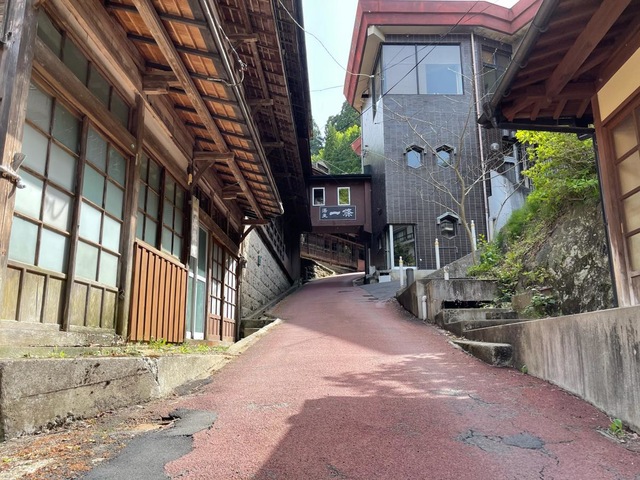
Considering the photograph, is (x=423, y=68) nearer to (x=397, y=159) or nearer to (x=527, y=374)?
(x=397, y=159)

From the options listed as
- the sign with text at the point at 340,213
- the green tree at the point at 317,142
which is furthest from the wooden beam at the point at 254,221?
the green tree at the point at 317,142

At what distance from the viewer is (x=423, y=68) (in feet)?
77.0

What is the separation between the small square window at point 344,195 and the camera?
89.6 feet

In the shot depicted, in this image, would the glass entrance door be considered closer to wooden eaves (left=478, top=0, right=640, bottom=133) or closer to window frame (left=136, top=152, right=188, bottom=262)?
window frame (left=136, top=152, right=188, bottom=262)

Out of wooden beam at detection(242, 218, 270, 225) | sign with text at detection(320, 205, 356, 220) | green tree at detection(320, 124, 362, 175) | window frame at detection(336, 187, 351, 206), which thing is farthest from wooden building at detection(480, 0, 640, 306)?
green tree at detection(320, 124, 362, 175)

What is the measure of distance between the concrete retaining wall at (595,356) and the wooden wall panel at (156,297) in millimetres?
4853

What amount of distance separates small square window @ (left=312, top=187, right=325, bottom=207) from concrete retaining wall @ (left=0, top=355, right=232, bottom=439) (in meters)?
22.4

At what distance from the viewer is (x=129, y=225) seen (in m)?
5.77

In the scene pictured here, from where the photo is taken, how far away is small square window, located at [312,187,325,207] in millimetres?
27297

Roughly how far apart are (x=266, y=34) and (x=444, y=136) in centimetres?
1676

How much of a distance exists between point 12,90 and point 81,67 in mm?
1473

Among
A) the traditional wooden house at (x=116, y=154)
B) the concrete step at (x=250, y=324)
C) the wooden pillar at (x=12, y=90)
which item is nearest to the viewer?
the wooden pillar at (x=12, y=90)

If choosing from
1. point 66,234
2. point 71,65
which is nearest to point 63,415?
point 66,234

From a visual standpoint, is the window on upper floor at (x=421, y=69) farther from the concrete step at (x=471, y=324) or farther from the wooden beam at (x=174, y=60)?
the wooden beam at (x=174, y=60)
